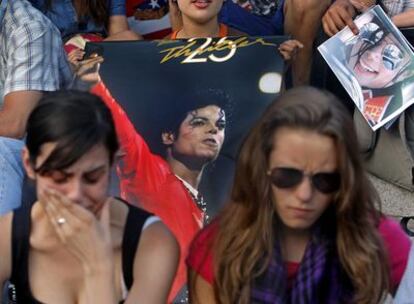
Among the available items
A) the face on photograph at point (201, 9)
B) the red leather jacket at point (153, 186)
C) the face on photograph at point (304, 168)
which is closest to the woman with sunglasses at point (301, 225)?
the face on photograph at point (304, 168)

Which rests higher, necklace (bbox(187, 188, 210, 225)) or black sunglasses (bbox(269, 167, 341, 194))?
black sunglasses (bbox(269, 167, 341, 194))

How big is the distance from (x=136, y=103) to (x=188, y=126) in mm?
241

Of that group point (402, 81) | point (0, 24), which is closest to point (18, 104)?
point (0, 24)

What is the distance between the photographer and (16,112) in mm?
3336

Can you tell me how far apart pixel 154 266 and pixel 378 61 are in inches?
61.6

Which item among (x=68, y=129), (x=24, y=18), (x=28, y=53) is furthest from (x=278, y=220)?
(x=24, y=18)

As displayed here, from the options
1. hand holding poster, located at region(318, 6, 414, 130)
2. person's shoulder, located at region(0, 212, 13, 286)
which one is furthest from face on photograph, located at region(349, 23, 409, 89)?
person's shoulder, located at region(0, 212, 13, 286)

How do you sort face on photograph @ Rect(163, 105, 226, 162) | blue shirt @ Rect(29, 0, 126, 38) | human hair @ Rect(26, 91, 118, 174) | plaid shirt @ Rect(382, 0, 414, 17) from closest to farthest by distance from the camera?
human hair @ Rect(26, 91, 118, 174)
face on photograph @ Rect(163, 105, 226, 162)
plaid shirt @ Rect(382, 0, 414, 17)
blue shirt @ Rect(29, 0, 126, 38)

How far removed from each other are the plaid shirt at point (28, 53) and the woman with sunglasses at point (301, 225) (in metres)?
1.28

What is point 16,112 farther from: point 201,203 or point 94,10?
point 94,10

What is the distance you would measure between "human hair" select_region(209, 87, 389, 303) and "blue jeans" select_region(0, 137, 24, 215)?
0.84 metres

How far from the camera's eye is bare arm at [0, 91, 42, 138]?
3.31 m

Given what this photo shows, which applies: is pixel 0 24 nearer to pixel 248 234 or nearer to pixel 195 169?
pixel 195 169
